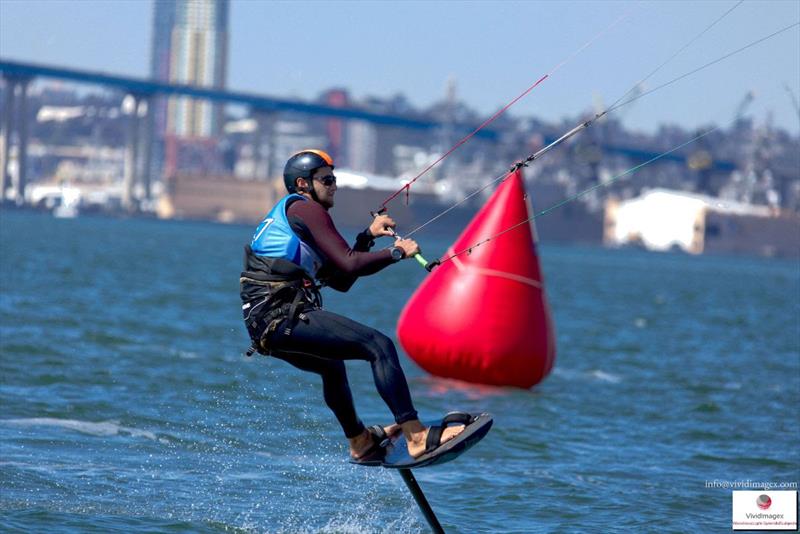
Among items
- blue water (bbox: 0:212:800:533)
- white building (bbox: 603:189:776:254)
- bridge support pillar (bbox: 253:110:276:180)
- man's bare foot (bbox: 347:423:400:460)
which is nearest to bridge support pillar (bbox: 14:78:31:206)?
bridge support pillar (bbox: 253:110:276:180)

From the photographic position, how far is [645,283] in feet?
203

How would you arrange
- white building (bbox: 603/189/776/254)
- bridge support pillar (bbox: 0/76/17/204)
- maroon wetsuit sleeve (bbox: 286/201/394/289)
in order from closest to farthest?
1. maroon wetsuit sleeve (bbox: 286/201/394/289)
2. bridge support pillar (bbox: 0/76/17/204)
3. white building (bbox: 603/189/776/254)

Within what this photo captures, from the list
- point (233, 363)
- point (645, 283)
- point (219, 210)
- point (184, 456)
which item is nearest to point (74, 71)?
point (219, 210)

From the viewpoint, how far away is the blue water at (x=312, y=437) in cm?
875

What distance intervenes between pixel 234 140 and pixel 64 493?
193 meters

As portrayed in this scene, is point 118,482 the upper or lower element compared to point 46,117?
lower

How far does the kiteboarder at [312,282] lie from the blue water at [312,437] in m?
1.36

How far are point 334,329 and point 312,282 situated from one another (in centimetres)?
28

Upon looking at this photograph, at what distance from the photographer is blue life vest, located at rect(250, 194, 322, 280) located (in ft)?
23.4

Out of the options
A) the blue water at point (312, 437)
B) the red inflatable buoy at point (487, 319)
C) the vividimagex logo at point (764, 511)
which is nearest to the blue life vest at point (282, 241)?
the blue water at point (312, 437)

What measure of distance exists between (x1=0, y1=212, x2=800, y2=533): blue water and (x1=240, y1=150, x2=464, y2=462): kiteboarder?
1359mm

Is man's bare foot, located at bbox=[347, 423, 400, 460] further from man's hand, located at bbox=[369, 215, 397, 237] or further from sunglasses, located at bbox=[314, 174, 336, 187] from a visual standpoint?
sunglasses, located at bbox=[314, 174, 336, 187]

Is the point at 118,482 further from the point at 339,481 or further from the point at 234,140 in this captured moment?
the point at 234,140

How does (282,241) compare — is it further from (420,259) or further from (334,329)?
(420,259)
